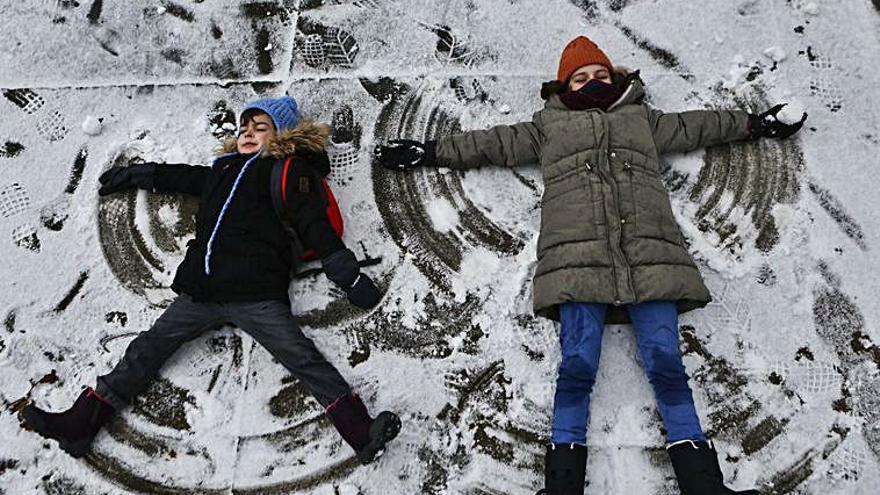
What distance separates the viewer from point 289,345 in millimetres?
2486

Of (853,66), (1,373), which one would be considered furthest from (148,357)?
(853,66)

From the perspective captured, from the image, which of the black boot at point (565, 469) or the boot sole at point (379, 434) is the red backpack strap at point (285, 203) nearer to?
the boot sole at point (379, 434)

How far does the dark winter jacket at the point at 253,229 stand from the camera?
8.22 feet

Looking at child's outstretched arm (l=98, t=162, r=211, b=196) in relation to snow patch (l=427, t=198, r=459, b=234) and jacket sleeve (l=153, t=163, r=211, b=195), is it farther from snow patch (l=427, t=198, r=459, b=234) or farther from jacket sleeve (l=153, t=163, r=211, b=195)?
snow patch (l=427, t=198, r=459, b=234)

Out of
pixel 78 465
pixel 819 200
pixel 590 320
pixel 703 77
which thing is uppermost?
pixel 703 77

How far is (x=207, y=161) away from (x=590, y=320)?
1801 mm

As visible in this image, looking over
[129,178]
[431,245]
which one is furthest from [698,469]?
[129,178]

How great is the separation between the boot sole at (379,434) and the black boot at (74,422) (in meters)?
0.99

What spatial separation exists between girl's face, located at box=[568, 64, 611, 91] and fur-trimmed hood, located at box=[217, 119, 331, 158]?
3.52 ft

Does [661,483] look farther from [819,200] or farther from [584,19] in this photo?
[584,19]

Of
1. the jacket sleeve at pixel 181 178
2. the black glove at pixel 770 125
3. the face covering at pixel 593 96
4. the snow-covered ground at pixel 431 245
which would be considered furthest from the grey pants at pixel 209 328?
the black glove at pixel 770 125

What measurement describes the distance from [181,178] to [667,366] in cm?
209

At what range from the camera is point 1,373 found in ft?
8.57

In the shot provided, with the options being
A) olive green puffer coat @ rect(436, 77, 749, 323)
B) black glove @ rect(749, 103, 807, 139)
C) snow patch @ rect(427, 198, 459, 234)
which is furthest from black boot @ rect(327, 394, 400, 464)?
black glove @ rect(749, 103, 807, 139)
